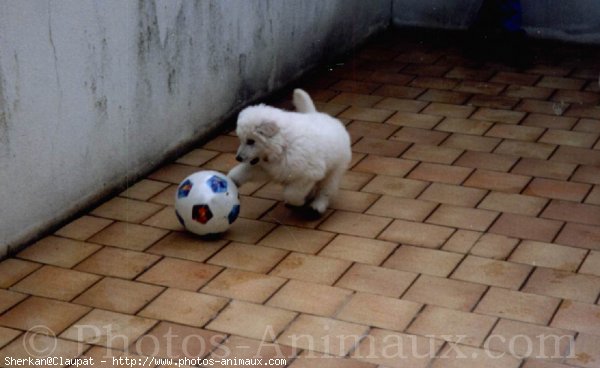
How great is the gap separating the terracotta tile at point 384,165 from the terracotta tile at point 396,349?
160cm

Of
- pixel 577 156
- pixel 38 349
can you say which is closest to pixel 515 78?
pixel 577 156

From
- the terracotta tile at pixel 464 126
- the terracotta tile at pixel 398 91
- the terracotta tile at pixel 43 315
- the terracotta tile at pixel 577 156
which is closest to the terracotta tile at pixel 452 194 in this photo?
the terracotta tile at pixel 577 156

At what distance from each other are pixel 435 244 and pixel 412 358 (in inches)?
38.2

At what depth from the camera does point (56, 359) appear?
3652mm

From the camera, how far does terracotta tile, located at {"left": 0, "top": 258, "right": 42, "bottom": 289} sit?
4.23 meters

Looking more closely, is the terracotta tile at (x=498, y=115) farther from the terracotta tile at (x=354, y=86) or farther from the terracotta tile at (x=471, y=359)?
the terracotta tile at (x=471, y=359)

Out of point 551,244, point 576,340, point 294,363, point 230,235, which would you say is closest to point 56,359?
point 294,363

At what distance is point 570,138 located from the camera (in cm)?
570

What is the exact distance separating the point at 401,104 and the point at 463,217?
161 cm

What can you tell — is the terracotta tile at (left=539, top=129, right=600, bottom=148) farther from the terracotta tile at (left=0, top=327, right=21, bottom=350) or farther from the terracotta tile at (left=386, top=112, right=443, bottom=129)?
the terracotta tile at (left=0, top=327, right=21, bottom=350)

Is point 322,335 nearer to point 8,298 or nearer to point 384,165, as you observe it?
point 8,298

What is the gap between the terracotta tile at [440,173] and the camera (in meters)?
5.20

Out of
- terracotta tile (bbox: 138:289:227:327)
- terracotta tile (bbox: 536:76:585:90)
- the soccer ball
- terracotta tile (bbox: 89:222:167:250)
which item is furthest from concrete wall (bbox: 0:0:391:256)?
terracotta tile (bbox: 536:76:585:90)

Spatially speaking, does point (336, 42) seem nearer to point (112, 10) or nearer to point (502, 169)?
point (502, 169)
